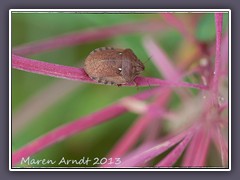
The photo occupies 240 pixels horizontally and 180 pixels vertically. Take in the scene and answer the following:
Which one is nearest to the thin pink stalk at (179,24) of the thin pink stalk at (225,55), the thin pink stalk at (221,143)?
the thin pink stalk at (225,55)

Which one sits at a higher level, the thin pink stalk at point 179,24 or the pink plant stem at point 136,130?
the thin pink stalk at point 179,24

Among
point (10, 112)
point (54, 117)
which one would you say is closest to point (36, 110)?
point (54, 117)

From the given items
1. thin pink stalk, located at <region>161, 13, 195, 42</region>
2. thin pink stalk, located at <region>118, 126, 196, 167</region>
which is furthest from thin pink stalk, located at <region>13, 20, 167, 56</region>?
thin pink stalk, located at <region>118, 126, 196, 167</region>

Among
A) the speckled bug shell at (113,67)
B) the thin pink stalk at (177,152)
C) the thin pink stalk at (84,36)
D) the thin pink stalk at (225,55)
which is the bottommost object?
the thin pink stalk at (177,152)

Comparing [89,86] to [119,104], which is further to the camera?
[89,86]

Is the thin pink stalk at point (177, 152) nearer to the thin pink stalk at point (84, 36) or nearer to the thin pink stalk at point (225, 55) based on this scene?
the thin pink stalk at point (225, 55)
